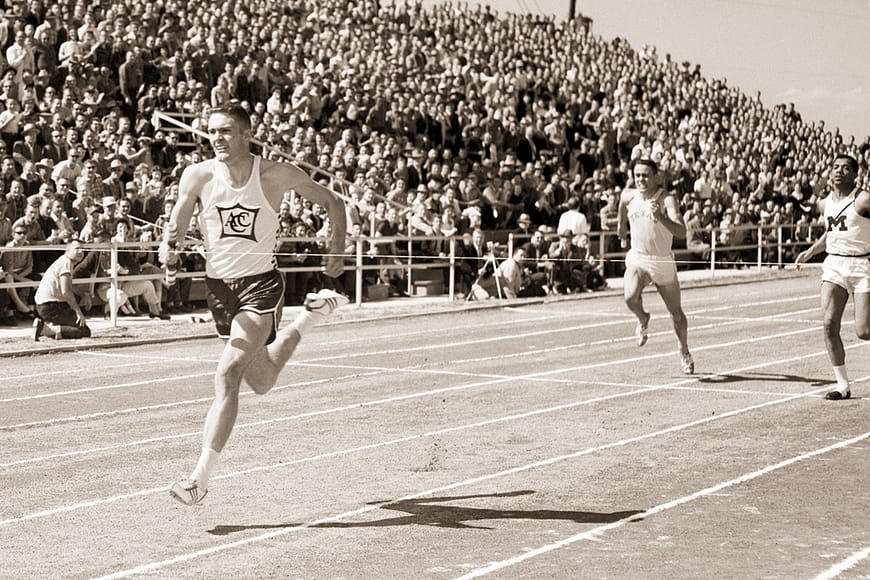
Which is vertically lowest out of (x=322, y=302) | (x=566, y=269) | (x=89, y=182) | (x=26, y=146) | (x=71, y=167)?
(x=566, y=269)

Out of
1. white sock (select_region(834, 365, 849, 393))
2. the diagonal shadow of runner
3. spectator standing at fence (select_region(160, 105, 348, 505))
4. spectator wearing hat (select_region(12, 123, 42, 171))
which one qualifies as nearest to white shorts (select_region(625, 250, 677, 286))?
white sock (select_region(834, 365, 849, 393))

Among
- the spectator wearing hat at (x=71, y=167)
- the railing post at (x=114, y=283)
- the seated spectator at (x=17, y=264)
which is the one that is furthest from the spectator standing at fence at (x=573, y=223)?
the seated spectator at (x=17, y=264)

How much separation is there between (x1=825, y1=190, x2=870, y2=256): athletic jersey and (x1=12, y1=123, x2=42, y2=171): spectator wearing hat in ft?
39.6

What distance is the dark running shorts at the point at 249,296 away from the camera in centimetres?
800

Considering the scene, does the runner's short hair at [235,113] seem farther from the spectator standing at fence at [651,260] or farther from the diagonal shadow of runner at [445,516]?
the spectator standing at fence at [651,260]

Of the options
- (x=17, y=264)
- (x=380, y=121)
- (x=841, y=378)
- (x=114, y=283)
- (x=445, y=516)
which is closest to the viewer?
(x=445, y=516)

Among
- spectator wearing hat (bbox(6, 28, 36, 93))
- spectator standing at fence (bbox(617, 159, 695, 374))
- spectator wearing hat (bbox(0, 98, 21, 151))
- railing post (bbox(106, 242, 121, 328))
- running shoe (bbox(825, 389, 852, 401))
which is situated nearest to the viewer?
running shoe (bbox(825, 389, 852, 401))

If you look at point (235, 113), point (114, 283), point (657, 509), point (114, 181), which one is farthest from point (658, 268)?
point (114, 181)

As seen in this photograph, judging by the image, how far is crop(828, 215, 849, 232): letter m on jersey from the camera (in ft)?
41.0

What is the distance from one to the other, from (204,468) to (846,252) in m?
6.86

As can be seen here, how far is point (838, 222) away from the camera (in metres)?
12.5

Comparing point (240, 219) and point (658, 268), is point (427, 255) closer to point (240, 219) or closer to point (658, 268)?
point (658, 268)

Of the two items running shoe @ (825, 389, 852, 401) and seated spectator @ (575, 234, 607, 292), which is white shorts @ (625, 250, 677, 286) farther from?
seated spectator @ (575, 234, 607, 292)

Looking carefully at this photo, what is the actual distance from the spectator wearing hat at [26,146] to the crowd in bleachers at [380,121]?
4 centimetres
